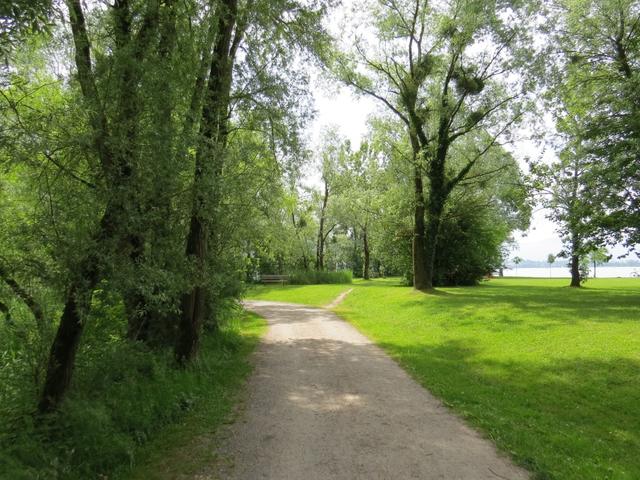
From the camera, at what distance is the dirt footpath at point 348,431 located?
4355 mm

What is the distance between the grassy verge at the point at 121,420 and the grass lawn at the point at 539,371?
3787mm

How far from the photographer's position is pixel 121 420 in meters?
5.33

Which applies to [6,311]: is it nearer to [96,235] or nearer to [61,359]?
[61,359]

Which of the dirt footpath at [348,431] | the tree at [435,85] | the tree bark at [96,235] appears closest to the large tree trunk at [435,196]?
the tree at [435,85]

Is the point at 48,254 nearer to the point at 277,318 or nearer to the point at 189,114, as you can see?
the point at 189,114

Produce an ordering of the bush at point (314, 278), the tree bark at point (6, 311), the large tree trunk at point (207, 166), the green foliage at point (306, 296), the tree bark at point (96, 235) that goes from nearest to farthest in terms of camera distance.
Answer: the tree bark at point (96, 235)
the tree bark at point (6, 311)
the large tree trunk at point (207, 166)
the green foliage at point (306, 296)
the bush at point (314, 278)

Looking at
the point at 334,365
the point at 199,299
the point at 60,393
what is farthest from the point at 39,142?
the point at 334,365

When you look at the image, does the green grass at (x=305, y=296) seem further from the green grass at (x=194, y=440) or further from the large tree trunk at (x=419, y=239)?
the green grass at (x=194, y=440)

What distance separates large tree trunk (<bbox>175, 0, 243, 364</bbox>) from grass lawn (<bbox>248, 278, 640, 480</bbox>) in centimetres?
461

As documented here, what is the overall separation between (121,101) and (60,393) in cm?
374

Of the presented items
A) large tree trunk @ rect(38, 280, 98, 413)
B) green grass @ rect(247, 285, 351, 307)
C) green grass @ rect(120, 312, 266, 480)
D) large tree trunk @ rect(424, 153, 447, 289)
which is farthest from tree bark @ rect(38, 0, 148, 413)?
large tree trunk @ rect(424, 153, 447, 289)

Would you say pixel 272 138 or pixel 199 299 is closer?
pixel 199 299

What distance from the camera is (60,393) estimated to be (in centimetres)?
530

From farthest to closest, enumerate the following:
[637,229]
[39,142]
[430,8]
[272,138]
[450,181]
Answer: [450,181]
[430,8]
[637,229]
[272,138]
[39,142]
